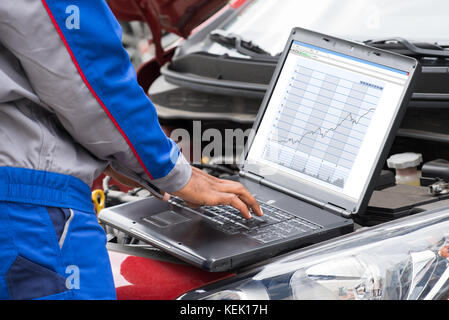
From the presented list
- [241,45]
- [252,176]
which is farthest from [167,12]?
[252,176]

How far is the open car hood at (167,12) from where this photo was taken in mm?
1971

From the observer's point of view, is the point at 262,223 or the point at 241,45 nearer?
the point at 262,223

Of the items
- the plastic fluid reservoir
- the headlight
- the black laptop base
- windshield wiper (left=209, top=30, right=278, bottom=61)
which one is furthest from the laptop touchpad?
windshield wiper (left=209, top=30, right=278, bottom=61)

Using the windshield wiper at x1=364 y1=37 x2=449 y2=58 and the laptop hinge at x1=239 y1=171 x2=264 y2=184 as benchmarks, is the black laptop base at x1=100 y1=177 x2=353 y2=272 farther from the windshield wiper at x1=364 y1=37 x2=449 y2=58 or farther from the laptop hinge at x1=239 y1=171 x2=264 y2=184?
the windshield wiper at x1=364 y1=37 x2=449 y2=58

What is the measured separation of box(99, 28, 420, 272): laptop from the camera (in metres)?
1.08

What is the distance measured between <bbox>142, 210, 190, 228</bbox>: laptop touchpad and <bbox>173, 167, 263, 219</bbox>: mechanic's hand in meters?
0.07

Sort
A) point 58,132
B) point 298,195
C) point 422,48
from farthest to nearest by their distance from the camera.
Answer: point 422,48, point 298,195, point 58,132

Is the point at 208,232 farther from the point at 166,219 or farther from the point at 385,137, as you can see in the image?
the point at 385,137

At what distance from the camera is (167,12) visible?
6.65 feet

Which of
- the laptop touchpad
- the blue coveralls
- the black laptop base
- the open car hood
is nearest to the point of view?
the blue coveralls

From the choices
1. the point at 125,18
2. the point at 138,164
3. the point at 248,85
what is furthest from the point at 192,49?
the point at 138,164

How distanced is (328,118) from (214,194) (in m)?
0.34

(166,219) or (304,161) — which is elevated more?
(304,161)

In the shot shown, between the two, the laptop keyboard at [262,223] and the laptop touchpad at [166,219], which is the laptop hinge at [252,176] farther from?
the laptop touchpad at [166,219]
